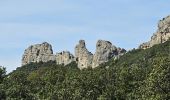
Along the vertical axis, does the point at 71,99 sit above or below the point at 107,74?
below

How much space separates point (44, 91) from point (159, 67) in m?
71.8

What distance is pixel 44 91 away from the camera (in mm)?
150375

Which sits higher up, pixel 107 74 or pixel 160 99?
pixel 107 74

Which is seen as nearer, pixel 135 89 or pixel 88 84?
pixel 135 89

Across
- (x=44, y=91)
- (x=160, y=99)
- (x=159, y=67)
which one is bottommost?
(x=160, y=99)

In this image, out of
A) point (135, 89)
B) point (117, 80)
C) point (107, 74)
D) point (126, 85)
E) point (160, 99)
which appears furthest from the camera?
point (107, 74)

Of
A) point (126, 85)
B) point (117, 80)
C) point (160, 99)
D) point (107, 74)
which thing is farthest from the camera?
point (107, 74)

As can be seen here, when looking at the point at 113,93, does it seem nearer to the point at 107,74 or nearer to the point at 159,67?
the point at 107,74

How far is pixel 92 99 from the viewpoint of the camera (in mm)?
120750

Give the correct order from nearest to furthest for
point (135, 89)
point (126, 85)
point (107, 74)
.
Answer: point (135, 89) → point (126, 85) → point (107, 74)

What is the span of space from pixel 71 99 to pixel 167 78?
144 feet

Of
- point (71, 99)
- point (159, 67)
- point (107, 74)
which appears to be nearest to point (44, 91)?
point (107, 74)

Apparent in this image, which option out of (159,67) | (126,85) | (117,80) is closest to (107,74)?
(117,80)

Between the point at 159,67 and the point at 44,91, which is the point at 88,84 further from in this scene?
the point at 159,67
